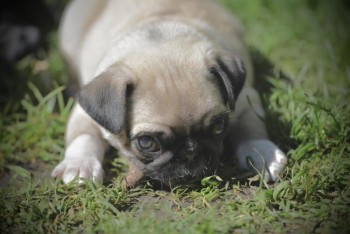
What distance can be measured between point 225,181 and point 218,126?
1.77 ft

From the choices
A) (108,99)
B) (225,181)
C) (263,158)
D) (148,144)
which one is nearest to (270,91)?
(263,158)

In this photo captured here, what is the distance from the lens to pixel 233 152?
4.82 m

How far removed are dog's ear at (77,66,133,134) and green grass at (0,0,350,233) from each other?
0.65 meters

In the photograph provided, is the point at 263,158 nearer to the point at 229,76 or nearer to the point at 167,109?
the point at 229,76

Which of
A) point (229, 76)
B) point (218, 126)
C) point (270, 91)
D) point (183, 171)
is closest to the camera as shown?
point (183, 171)

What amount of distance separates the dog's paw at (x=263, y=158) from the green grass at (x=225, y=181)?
0.10 meters

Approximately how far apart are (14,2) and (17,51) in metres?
0.89

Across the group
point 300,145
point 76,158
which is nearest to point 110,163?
point 76,158

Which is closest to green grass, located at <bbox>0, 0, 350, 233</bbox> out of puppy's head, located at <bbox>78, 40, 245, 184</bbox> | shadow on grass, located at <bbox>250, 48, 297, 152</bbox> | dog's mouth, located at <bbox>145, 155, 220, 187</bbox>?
shadow on grass, located at <bbox>250, 48, 297, 152</bbox>

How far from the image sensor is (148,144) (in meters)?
4.01

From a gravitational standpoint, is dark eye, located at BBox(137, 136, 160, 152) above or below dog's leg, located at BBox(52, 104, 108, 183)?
above

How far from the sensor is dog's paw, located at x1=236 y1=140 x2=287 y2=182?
4.36 meters

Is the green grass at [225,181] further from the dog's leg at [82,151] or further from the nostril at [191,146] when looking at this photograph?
the nostril at [191,146]

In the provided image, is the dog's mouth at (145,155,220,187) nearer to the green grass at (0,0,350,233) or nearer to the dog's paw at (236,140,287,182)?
the green grass at (0,0,350,233)
